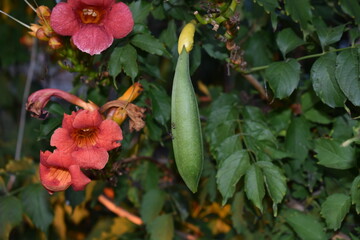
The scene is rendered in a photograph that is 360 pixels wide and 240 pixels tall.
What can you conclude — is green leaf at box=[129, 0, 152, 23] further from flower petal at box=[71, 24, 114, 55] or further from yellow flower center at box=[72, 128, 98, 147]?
yellow flower center at box=[72, 128, 98, 147]

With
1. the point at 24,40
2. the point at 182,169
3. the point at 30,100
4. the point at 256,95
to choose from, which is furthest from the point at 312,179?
the point at 24,40

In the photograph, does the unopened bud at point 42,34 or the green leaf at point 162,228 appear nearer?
the unopened bud at point 42,34

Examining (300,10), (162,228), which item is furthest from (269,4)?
(162,228)

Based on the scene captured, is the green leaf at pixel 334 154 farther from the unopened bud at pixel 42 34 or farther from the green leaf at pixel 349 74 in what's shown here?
the unopened bud at pixel 42 34

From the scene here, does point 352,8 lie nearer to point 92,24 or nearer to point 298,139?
Result: point 298,139

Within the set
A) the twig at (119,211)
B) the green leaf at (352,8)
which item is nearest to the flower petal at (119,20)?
the green leaf at (352,8)

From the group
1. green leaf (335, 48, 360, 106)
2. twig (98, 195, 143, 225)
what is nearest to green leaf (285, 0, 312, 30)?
green leaf (335, 48, 360, 106)
